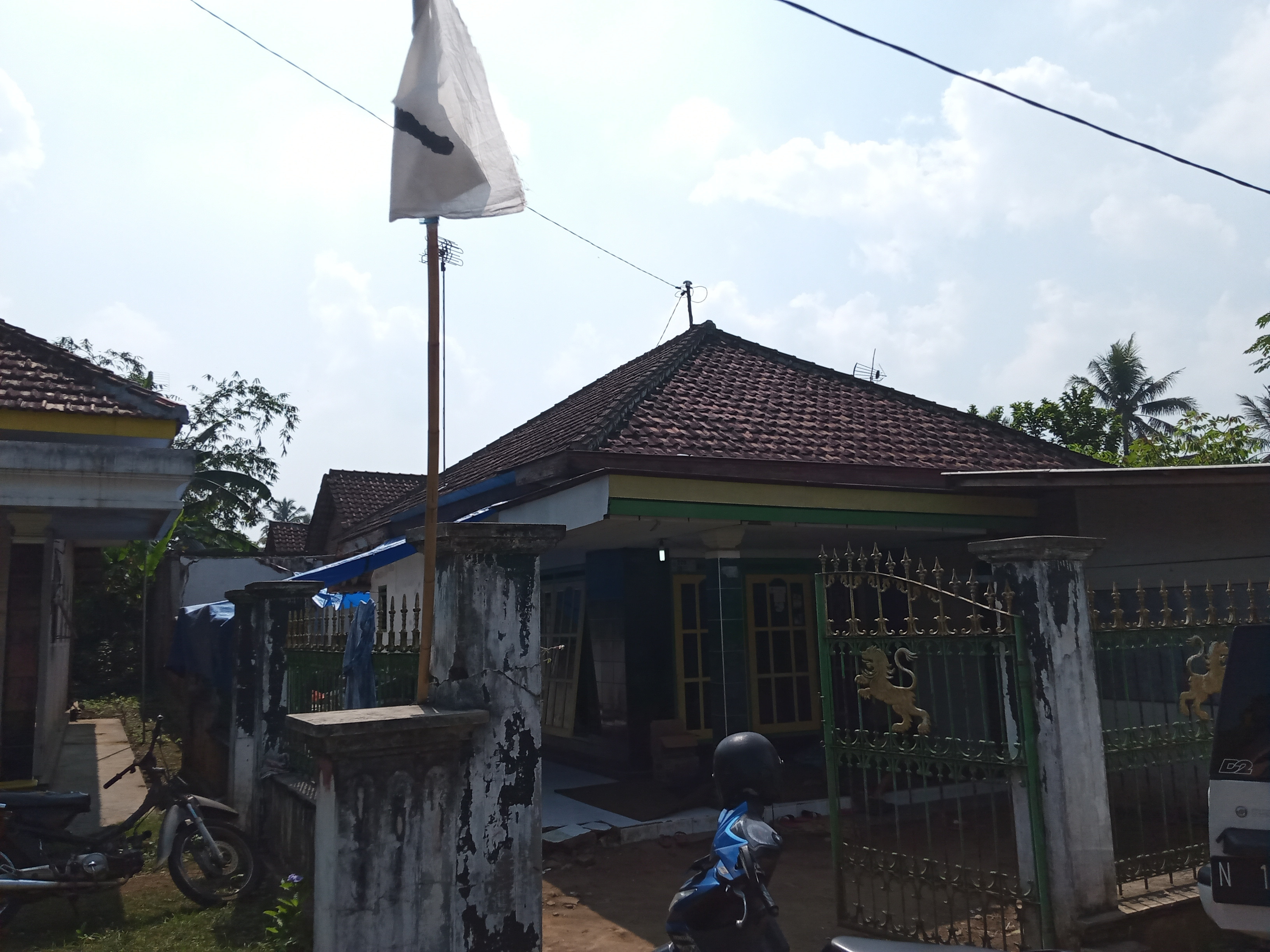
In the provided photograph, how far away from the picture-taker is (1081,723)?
14.8 ft

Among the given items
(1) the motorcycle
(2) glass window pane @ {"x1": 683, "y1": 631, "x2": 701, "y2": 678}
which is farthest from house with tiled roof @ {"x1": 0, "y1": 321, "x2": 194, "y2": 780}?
(2) glass window pane @ {"x1": 683, "y1": 631, "x2": 701, "y2": 678}

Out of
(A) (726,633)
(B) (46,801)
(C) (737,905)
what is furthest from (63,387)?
(C) (737,905)

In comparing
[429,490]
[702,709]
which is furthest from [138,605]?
[429,490]

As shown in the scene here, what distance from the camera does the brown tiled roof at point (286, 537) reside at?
28.7 meters

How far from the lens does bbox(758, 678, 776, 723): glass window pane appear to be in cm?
1012

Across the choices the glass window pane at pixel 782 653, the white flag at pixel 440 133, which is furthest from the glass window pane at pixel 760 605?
the white flag at pixel 440 133

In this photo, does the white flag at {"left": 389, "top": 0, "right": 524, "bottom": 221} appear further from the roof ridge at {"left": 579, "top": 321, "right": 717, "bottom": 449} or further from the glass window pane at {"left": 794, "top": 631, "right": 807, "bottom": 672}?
the glass window pane at {"left": 794, "top": 631, "right": 807, "bottom": 672}

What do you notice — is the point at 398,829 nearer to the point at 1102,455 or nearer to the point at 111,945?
the point at 111,945

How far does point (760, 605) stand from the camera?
10.3m

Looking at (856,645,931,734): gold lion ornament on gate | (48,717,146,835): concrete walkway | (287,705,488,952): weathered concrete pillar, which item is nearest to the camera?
(287,705,488,952): weathered concrete pillar

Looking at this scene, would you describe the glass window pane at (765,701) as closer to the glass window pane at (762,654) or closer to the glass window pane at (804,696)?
the glass window pane at (762,654)

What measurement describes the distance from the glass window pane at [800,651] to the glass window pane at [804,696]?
0.10 meters

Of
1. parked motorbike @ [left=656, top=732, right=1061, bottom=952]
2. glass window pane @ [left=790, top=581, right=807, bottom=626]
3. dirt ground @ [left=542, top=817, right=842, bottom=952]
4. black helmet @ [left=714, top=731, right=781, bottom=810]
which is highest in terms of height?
glass window pane @ [left=790, top=581, right=807, bottom=626]

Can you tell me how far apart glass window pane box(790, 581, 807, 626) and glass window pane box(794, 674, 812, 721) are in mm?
606
